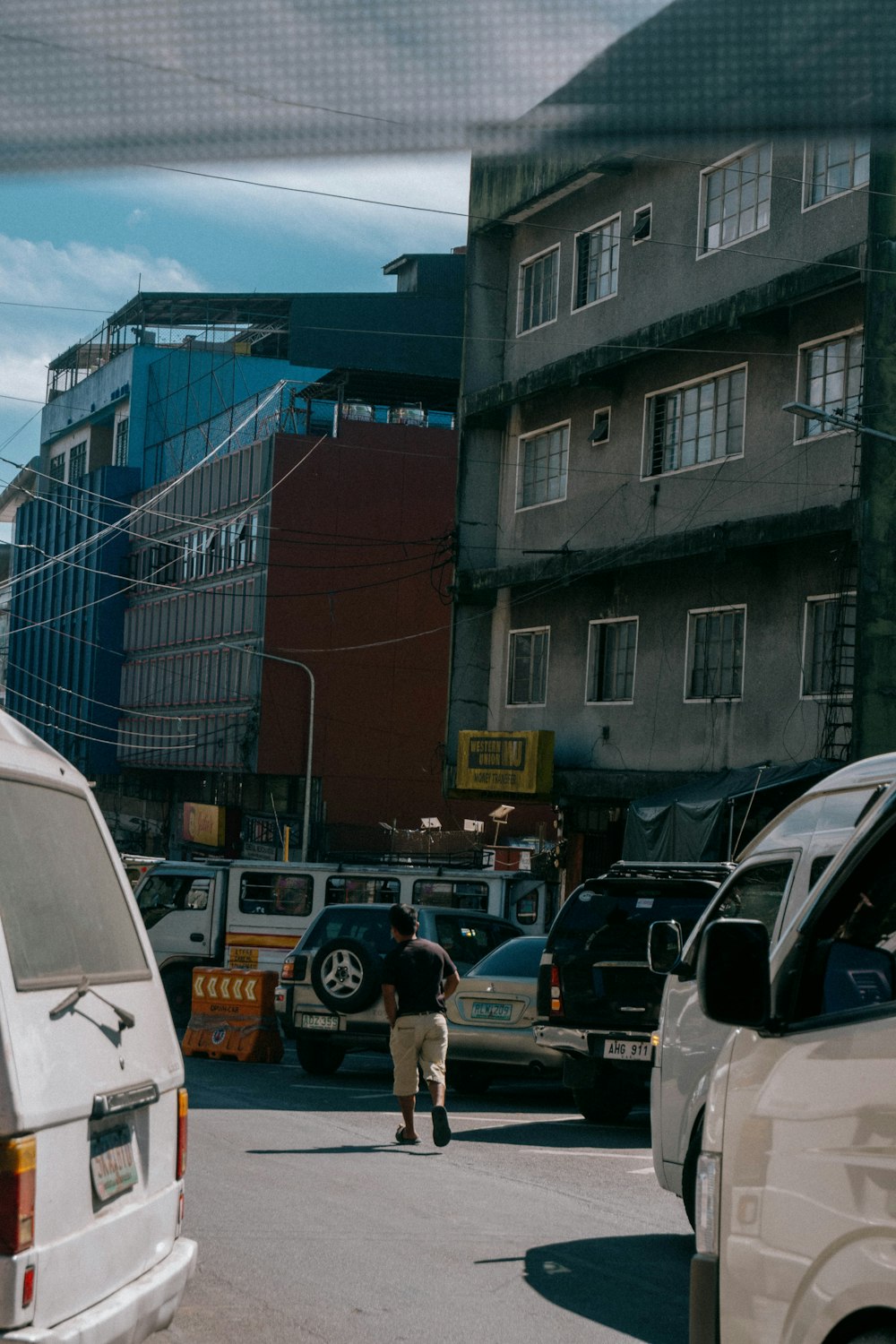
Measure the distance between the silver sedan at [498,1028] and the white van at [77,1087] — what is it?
35.1 ft

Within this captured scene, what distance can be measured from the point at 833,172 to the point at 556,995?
14639 mm

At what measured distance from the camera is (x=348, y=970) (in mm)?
17203

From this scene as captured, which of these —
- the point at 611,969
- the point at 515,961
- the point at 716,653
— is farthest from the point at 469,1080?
the point at 716,653

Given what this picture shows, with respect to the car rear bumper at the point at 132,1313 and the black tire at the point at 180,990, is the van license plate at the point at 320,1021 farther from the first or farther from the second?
the car rear bumper at the point at 132,1313

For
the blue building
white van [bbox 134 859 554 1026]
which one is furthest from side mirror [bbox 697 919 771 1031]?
the blue building

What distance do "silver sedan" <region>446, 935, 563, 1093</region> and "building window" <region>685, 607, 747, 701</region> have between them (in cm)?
1049

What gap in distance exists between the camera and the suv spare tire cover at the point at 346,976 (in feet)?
56.0

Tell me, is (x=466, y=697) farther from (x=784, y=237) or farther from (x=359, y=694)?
(x=359, y=694)

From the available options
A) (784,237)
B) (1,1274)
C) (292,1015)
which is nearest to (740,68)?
(1,1274)

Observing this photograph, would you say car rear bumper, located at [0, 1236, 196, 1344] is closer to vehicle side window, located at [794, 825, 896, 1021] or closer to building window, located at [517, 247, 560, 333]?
vehicle side window, located at [794, 825, 896, 1021]

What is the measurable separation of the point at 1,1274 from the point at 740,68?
315 cm

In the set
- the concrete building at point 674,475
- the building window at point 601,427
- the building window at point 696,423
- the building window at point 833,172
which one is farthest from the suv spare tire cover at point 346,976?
the building window at point 601,427

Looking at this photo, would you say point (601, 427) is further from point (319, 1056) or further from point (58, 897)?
point (58, 897)

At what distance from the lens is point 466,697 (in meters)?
33.4
